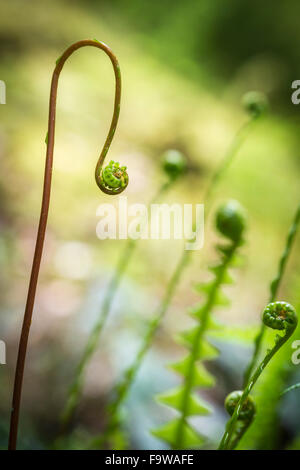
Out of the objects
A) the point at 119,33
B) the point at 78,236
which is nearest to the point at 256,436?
the point at 78,236

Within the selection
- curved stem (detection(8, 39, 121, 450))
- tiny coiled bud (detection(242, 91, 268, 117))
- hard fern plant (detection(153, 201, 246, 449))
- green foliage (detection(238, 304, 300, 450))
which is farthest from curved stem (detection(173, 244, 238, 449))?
curved stem (detection(8, 39, 121, 450))

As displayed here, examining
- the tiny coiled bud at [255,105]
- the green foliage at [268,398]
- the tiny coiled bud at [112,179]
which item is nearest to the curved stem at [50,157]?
the tiny coiled bud at [112,179]

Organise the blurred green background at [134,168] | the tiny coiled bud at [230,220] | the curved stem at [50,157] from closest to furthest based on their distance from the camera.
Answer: the curved stem at [50,157] → the tiny coiled bud at [230,220] → the blurred green background at [134,168]

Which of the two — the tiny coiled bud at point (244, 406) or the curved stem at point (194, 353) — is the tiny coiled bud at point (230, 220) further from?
the tiny coiled bud at point (244, 406)

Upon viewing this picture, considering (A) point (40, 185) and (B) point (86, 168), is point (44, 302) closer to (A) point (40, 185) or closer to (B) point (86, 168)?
(A) point (40, 185)

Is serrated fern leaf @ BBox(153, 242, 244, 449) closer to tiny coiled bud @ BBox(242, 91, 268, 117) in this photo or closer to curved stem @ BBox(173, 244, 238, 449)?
curved stem @ BBox(173, 244, 238, 449)

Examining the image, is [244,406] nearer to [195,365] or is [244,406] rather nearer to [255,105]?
[195,365]

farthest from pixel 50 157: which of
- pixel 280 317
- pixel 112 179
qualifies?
pixel 280 317
